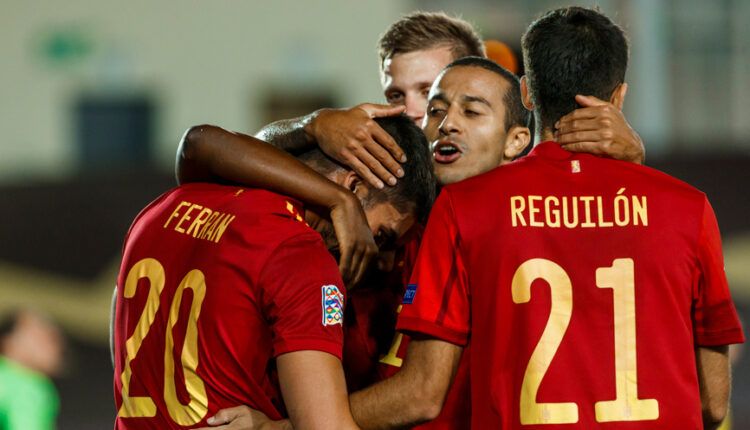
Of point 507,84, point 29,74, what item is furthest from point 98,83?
point 507,84

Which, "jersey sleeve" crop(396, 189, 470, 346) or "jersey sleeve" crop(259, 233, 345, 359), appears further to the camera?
"jersey sleeve" crop(396, 189, 470, 346)

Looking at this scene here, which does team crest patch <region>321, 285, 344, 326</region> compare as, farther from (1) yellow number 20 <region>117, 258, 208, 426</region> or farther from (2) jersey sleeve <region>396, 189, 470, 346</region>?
(1) yellow number 20 <region>117, 258, 208, 426</region>

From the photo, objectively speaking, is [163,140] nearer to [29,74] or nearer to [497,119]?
[29,74]

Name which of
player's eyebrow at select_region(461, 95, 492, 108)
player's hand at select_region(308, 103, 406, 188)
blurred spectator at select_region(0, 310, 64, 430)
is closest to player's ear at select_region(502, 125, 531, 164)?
player's eyebrow at select_region(461, 95, 492, 108)

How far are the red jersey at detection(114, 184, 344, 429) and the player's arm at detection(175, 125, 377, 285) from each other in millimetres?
44

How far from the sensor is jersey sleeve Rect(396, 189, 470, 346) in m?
2.82

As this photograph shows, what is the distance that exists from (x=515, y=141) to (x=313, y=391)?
1.15m

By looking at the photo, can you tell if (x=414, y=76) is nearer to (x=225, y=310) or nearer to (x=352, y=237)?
(x=352, y=237)

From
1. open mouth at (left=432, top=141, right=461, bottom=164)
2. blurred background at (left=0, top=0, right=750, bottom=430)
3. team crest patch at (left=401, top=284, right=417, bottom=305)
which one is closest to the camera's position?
team crest patch at (left=401, top=284, right=417, bottom=305)

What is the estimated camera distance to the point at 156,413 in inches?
112

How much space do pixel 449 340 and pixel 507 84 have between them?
36.2 inches

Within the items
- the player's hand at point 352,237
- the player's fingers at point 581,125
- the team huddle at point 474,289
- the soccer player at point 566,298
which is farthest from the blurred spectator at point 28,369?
the player's fingers at point 581,125

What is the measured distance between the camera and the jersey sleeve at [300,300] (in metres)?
2.68

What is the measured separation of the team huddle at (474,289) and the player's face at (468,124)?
343 mm
